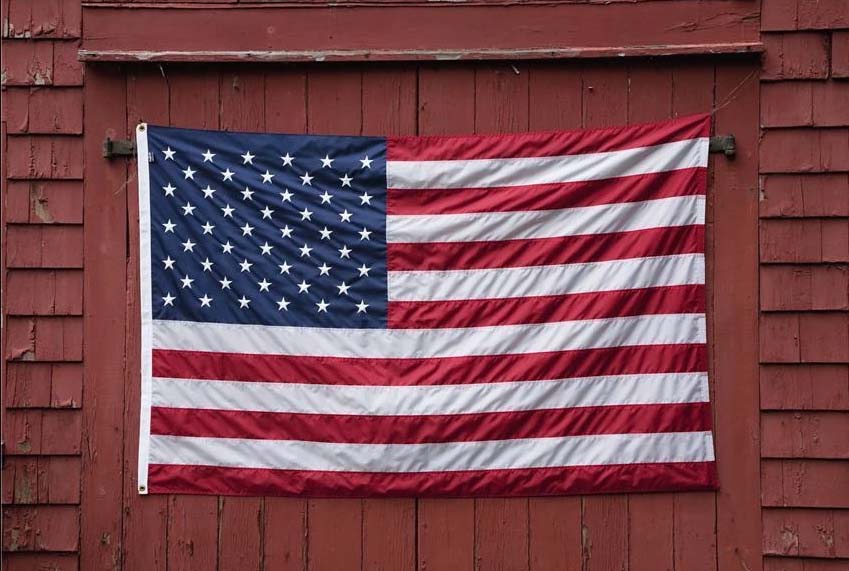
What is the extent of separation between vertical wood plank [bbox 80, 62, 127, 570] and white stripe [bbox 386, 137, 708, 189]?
4.74 feet

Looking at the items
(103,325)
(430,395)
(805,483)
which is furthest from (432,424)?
(805,483)

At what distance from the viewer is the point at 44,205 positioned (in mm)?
5238

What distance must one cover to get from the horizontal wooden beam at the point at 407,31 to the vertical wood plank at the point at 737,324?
0.32 metres

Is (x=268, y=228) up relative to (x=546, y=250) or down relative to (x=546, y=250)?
up

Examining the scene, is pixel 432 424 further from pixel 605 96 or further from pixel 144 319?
pixel 605 96

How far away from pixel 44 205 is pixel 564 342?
2745 mm

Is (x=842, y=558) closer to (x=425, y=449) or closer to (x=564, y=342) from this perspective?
(x=564, y=342)

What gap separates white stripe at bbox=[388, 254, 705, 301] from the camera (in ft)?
16.5

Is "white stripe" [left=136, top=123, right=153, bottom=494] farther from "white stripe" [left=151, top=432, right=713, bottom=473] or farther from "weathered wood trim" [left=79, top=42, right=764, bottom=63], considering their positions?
"weathered wood trim" [left=79, top=42, right=764, bottom=63]

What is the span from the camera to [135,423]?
5172 millimetres

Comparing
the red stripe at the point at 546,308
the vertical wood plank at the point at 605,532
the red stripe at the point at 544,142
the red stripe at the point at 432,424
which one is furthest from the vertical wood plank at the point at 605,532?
the red stripe at the point at 544,142

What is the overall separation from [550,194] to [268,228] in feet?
4.68

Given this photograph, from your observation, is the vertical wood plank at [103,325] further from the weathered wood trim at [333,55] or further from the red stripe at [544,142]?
the red stripe at [544,142]

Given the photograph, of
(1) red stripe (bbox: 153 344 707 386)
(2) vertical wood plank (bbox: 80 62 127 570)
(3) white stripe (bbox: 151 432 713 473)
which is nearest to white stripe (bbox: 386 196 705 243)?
(1) red stripe (bbox: 153 344 707 386)
